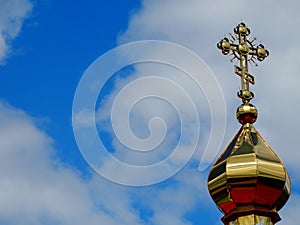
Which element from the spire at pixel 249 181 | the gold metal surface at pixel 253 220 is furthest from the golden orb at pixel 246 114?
the gold metal surface at pixel 253 220

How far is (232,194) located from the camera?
13273 millimetres

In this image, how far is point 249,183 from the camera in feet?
43.1

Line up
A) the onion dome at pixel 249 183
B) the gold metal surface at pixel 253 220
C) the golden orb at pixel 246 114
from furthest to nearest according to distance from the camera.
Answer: the golden orb at pixel 246 114, the onion dome at pixel 249 183, the gold metal surface at pixel 253 220

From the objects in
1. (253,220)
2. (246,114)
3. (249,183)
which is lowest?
(253,220)

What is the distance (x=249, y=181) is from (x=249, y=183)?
3 centimetres

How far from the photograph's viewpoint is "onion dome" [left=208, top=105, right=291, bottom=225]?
13133mm

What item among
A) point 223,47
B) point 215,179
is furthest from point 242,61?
point 215,179

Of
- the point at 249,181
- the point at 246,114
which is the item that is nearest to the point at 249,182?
the point at 249,181

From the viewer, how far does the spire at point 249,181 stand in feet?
43.1

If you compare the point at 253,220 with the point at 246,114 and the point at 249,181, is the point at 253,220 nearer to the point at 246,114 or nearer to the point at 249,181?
the point at 249,181

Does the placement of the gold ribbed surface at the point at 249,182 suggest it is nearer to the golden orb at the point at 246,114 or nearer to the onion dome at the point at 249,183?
the onion dome at the point at 249,183

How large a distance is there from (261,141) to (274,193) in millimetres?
982

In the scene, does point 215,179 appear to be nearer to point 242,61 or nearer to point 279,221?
point 279,221

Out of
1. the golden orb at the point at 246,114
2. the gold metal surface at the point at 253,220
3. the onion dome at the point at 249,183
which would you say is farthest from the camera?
the golden orb at the point at 246,114
